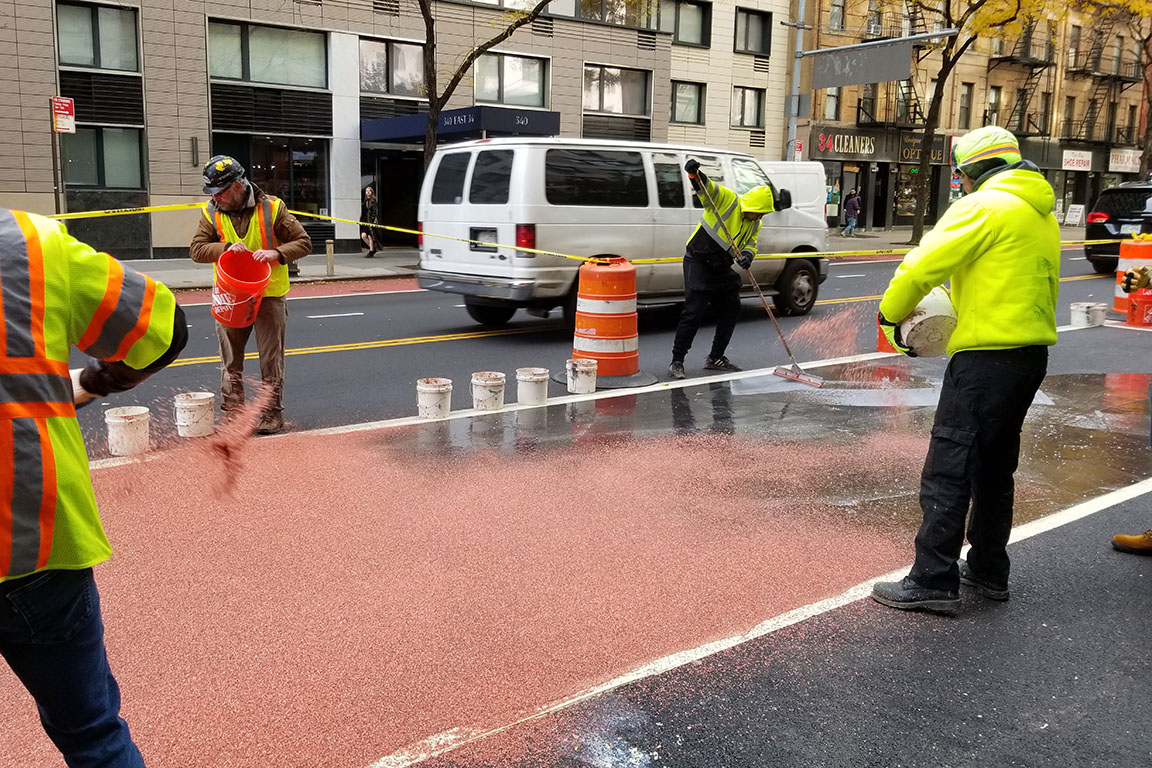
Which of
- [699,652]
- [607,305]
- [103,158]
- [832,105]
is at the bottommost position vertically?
[699,652]

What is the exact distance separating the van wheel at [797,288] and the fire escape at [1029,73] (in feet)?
121

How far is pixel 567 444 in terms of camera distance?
6.99m

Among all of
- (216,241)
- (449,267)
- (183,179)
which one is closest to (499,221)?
(449,267)

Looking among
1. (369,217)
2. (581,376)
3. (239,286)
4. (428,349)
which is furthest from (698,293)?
(369,217)

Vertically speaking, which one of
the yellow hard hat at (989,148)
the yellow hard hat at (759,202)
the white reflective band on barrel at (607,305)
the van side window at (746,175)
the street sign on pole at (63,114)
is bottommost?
the white reflective band on barrel at (607,305)

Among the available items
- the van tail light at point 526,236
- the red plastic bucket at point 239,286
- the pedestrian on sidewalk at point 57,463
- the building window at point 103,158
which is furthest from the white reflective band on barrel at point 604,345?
the building window at point 103,158

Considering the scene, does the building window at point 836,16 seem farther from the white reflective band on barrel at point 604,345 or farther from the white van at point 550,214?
the white reflective band on barrel at point 604,345

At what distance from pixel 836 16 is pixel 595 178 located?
3166 centimetres

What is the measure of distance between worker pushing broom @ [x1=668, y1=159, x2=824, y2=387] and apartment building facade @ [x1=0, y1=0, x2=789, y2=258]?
1375 cm

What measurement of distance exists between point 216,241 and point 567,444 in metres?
2.86

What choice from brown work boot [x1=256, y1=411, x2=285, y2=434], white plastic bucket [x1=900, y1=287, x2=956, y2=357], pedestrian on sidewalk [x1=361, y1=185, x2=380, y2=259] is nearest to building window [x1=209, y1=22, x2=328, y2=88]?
pedestrian on sidewalk [x1=361, y1=185, x2=380, y2=259]

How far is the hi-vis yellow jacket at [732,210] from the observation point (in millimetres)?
9180

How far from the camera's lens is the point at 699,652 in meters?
3.86

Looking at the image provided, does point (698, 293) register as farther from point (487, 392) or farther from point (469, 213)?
point (469, 213)
